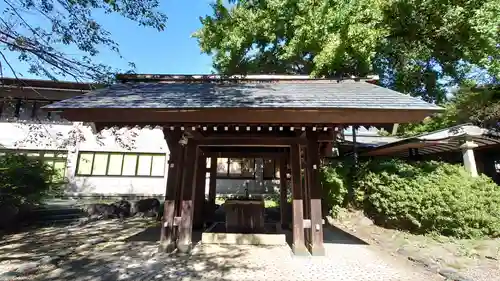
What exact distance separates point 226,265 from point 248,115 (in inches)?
109

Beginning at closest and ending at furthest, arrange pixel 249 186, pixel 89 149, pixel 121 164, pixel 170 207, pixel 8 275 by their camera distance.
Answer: pixel 8 275 < pixel 170 207 < pixel 89 149 < pixel 121 164 < pixel 249 186

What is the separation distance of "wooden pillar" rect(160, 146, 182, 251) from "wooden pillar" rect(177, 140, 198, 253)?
0.56 feet

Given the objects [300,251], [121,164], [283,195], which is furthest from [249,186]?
[300,251]

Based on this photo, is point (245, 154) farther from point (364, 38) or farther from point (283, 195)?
point (364, 38)

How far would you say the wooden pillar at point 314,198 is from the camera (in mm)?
5250

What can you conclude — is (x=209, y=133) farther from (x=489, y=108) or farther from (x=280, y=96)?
(x=489, y=108)

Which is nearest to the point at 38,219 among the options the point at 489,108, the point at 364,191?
the point at 364,191

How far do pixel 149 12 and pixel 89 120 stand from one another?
8.91ft

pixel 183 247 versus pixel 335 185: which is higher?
pixel 335 185

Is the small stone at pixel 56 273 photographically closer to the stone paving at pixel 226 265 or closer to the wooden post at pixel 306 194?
the stone paving at pixel 226 265

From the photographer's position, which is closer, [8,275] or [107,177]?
[8,275]

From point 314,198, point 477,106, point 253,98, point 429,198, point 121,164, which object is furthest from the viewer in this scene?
point 121,164

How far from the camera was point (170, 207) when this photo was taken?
18.4ft

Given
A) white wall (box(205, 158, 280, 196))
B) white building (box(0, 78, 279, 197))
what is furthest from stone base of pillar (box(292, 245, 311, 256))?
white wall (box(205, 158, 280, 196))
